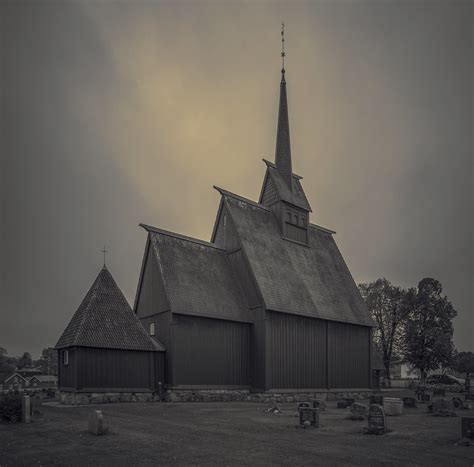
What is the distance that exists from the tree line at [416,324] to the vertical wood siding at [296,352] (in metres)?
26.6

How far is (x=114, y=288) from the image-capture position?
1145 inches

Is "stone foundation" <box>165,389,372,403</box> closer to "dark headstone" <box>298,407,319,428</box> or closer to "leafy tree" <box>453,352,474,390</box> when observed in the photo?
"dark headstone" <box>298,407,319,428</box>

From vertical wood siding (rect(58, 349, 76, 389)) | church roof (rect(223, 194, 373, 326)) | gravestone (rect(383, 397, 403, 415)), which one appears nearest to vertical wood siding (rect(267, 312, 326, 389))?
church roof (rect(223, 194, 373, 326))

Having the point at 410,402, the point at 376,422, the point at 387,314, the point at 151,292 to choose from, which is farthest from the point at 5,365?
the point at 376,422

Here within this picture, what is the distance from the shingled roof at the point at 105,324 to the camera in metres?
26.2

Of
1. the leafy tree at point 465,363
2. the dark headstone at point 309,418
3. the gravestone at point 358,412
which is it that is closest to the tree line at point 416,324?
the leafy tree at point 465,363

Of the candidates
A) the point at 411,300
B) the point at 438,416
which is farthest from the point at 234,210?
the point at 411,300

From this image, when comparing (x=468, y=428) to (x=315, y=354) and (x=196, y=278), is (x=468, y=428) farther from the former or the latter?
(x=315, y=354)

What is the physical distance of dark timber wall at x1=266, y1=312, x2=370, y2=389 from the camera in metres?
32.1

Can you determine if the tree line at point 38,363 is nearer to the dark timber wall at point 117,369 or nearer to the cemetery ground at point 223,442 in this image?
the dark timber wall at point 117,369

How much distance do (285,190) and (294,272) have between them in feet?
22.1

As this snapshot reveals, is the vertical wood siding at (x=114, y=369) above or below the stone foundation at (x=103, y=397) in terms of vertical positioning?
above

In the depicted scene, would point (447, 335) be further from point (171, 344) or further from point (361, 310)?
point (171, 344)

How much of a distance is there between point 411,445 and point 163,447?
6.59m
